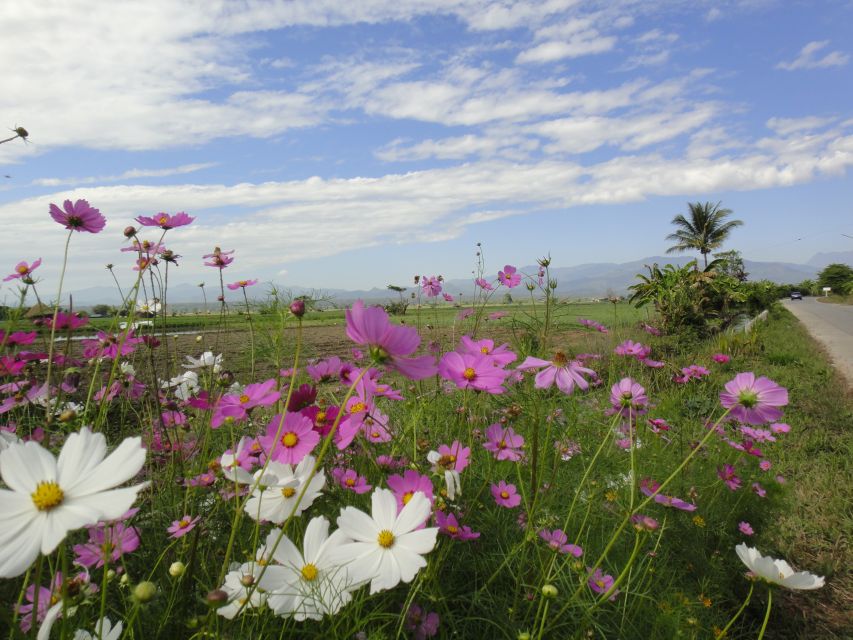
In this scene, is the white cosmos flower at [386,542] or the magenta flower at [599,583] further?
the magenta flower at [599,583]

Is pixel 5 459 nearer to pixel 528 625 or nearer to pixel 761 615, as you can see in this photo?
pixel 528 625

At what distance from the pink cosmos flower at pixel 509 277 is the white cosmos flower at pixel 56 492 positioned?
2.16 m

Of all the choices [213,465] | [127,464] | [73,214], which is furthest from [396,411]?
[127,464]

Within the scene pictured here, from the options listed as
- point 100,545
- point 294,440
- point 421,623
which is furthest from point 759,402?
point 100,545

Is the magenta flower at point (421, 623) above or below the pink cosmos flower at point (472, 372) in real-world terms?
below

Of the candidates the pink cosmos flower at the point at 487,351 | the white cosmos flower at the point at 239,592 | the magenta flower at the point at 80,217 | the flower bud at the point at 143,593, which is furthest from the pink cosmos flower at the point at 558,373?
the magenta flower at the point at 80,217

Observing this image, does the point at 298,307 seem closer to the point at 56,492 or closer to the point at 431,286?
the point at 56,492

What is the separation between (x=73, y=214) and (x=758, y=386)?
5.09 feet

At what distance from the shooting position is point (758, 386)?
1066 millimetres

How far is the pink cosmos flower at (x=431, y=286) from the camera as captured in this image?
3.11 m

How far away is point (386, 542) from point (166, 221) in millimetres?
1054

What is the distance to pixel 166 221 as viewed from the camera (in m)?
1.37

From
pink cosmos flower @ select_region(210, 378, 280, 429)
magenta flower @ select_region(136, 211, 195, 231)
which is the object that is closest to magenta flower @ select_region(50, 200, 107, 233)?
magenta flower @ select_region(136, 211, 195, 231)

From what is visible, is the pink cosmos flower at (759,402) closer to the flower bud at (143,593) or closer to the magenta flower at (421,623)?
the magenta flower at (421,623)
